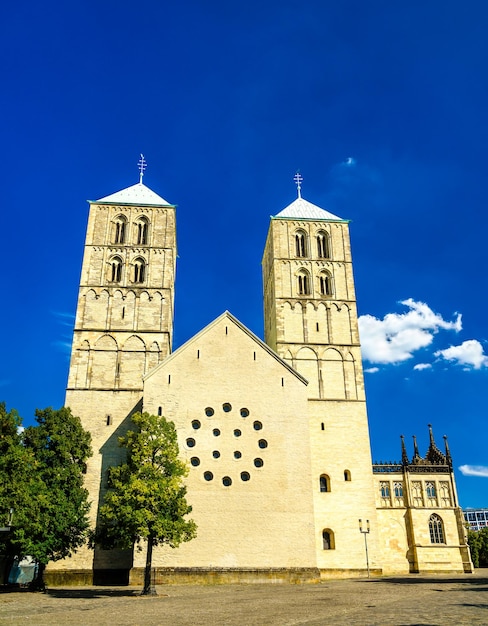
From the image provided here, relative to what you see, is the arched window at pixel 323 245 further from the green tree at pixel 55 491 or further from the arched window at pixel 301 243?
the green tree at pixel 55 491

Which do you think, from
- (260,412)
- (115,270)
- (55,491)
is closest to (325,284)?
(260,412)

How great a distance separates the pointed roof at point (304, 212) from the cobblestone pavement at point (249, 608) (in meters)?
30.4

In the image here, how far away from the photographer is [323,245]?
152 feet

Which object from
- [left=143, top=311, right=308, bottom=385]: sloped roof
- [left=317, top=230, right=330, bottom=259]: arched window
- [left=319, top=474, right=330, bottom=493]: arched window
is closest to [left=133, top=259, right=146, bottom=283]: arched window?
[left=143, top=311, right=308, bottom=385]: sloped roof

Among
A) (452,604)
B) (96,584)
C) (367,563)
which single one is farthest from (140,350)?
(452,604)

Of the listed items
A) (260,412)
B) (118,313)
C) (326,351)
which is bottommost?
(260,412)

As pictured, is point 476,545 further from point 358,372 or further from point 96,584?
point 96,584

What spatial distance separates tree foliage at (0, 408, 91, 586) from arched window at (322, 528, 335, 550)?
1526 cm

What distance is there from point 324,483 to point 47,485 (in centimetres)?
1812

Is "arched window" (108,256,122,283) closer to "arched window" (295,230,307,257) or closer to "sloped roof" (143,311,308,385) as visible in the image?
"sloped roof" (143,311,308,385)

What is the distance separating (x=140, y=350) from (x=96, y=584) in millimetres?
15231

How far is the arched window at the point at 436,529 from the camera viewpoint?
142 ft

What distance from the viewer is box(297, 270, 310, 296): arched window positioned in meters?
43.9

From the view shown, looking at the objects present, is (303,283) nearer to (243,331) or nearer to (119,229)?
(243,331)
